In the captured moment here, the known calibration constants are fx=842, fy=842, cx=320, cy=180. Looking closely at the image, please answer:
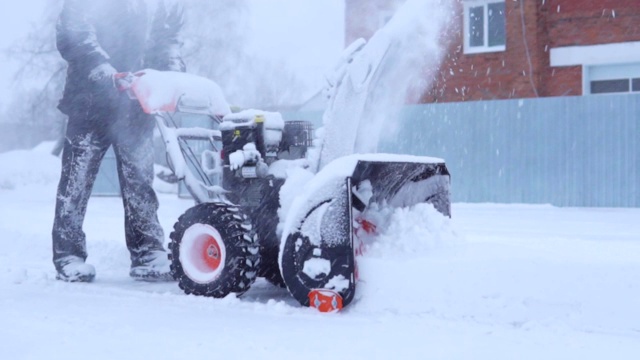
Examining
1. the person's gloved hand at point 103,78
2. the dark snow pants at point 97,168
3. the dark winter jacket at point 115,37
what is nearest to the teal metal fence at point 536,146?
the dark winter jacket at point 115,37

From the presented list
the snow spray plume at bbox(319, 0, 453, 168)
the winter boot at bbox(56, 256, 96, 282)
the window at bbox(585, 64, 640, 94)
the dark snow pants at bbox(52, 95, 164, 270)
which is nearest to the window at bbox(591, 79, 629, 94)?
the window at bbox(585, 64, 640, 94)

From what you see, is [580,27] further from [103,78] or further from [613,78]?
[103,78]

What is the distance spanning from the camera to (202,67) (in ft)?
100

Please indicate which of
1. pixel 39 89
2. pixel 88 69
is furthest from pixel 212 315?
pixel 39 89

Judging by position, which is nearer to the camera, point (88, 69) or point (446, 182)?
point (446, 182)

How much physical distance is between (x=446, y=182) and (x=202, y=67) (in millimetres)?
25921

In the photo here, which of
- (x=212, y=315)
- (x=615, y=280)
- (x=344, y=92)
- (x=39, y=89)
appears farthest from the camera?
(x=39, y=89)

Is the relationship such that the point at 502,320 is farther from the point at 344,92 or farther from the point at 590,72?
the point at 590,72

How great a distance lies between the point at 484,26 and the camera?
1877 centimetres

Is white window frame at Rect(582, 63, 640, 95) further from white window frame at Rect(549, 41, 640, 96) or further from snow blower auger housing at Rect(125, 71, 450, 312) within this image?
snow blower auger housing at Rect(125, 71, 450, 312)

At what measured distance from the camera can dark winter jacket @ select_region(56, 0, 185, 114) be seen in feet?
20.5

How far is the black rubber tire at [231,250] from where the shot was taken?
493 centimetres

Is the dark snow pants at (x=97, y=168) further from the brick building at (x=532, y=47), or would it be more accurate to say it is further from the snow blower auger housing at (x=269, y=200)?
the brick building at (x=532, y=47)

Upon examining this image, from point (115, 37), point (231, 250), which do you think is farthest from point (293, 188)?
point (115, 37)
